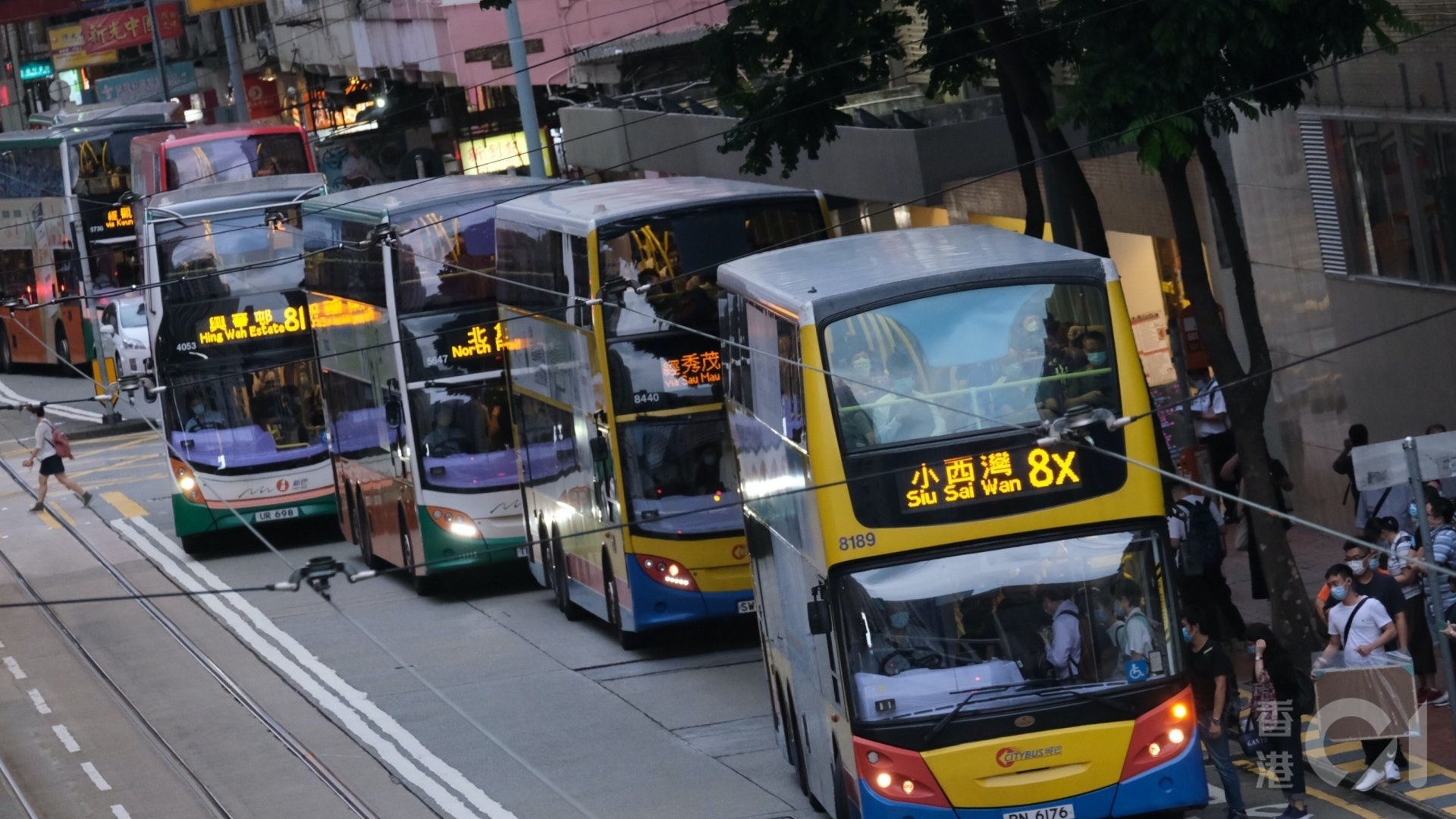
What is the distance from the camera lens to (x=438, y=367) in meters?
21.5

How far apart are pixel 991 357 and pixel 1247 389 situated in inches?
150

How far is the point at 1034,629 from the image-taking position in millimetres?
11352

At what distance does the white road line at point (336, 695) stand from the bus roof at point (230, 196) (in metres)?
4.06

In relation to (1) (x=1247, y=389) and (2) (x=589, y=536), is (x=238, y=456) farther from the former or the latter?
(1) (x=1247, y=389)

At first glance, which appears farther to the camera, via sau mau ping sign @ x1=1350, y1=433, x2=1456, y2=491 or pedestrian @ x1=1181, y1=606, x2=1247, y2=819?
pedestrian @ x1=1181, y1=606, x2=1247, y2=819

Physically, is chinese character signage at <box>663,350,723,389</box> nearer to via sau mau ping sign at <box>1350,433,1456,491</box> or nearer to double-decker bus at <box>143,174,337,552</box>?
via sau mau ping sign at <box>1350,433,1456,491</box>

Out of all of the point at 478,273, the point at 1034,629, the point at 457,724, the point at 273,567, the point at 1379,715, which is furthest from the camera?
the point at 273,567

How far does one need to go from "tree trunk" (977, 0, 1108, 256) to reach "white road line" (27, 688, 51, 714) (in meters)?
9.56

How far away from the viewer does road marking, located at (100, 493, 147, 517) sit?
29.8m

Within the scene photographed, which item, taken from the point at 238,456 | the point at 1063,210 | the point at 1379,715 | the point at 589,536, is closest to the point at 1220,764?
the point at 1379,715

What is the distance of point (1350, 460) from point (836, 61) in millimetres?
4957

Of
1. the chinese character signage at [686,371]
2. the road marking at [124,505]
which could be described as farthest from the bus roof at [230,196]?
the chinese character signage at [686,371]

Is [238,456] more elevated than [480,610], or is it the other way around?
[238,456]

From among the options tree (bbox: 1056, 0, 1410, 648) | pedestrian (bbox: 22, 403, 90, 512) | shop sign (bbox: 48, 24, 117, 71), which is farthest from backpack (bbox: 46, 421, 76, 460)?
shop sign (bbox: 48, 24, 117, 71)
